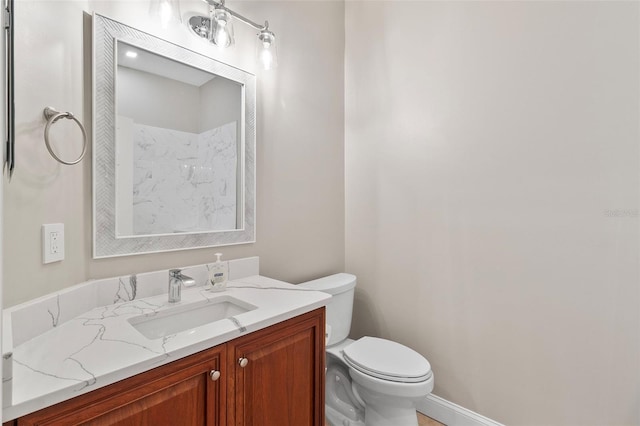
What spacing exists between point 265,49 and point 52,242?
48.6 inches

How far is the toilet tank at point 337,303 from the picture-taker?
1795 mm

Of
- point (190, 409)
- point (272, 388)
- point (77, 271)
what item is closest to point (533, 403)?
point (272, 388)

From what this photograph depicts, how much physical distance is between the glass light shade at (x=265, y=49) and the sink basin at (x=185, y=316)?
45.4 inches

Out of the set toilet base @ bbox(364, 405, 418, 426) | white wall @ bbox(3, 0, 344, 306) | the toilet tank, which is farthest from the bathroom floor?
white wall @ bbox(3, 0, 344, 306)

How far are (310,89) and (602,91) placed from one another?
4.67 ft

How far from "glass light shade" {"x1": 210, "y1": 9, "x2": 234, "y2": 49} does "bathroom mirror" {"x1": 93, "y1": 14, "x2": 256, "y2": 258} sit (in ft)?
0.32

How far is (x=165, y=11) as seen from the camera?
1262 millimetres

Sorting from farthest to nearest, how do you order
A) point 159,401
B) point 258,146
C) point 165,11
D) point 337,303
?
1. point 337,303
2. point 258,146
3. point 165,11
4. point 159,401

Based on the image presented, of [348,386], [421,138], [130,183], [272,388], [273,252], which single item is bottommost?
[348,386]

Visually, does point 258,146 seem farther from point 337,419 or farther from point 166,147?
point 337,419

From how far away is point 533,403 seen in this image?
1514 mm

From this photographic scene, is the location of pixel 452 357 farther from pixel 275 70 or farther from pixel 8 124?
pixel 8 124

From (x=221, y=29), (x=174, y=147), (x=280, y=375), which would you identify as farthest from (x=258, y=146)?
(x=280, y=375)

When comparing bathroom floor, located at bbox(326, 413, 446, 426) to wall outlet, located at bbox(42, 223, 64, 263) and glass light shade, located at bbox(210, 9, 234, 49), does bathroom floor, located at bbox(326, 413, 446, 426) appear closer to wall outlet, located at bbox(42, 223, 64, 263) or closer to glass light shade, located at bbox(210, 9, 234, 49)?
wall outlet, located at bbox(42, 223, 64, 263)
